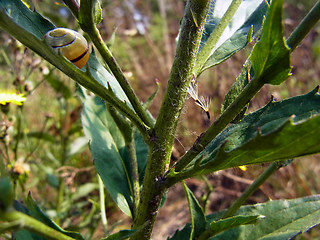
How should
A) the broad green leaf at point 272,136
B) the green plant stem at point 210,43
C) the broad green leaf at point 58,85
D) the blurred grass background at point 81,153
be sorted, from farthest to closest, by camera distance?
the broad green leaf at point 58,85
the blurred grass background at point 81,153
the green plant stem at point 210,43
the broad green leaf at point 272,136

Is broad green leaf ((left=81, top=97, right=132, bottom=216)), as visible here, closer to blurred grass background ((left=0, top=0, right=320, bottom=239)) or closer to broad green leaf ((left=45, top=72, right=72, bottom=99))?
blurred grass background ((left=0, top=0, right=320, bottom=239))

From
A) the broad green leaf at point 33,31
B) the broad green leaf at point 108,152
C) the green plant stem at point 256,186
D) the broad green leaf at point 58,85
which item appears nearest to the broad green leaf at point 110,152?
the broad green leaf at point 108,152

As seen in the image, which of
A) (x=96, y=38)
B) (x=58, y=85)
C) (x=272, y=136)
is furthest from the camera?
(x=58, y=85)

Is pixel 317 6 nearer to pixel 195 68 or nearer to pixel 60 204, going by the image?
pixel 195 68

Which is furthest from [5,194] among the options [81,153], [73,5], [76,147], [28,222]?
[81,153]

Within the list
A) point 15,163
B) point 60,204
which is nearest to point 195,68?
point 15,163

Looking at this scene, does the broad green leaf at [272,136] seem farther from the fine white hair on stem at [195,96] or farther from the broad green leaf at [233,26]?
the broad green leaf at [233,26]

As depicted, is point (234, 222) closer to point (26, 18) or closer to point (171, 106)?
point (171, 106)
